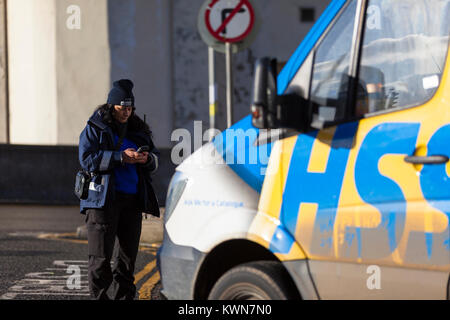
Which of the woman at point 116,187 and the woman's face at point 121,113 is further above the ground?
the woman's face at point 121,113

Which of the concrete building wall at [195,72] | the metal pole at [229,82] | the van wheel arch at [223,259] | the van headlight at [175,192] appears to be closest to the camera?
the van wheel arch at [223,259]

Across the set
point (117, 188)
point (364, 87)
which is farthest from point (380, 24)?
point (117, 188)

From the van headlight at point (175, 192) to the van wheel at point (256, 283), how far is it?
590mm

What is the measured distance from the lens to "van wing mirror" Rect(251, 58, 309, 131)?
377 cm

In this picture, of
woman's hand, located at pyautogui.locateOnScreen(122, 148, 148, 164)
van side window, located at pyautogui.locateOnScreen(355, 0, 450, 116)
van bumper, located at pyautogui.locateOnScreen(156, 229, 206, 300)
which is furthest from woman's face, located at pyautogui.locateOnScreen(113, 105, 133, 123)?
van side window, located at pyautogui.locateOnScreen(355, 0, 450, 116)

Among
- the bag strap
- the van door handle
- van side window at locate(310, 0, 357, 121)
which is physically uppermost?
van side window at locate(310, 0, 357, 121)

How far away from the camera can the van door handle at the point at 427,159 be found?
3.47 meters

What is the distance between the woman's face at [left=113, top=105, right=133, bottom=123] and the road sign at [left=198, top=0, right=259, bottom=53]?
3294 millimetres

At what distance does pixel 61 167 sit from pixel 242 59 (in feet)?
13.2

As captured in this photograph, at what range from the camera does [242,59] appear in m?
15.3

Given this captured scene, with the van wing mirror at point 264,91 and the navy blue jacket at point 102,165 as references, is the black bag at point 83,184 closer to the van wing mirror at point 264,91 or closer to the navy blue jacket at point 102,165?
the navy blue jacket at point 102,165

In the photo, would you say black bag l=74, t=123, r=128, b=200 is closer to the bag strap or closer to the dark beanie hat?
the bag strap

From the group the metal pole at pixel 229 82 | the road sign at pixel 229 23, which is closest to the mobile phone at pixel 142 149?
the metal pole at pixel 229 82

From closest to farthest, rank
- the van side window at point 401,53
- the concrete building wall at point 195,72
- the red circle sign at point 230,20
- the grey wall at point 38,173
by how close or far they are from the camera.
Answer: the van side window at point 401,53 < the red circle sign at point 230,20 < the grey wall at point 38,173 < the concrete building wall at point 195,72
